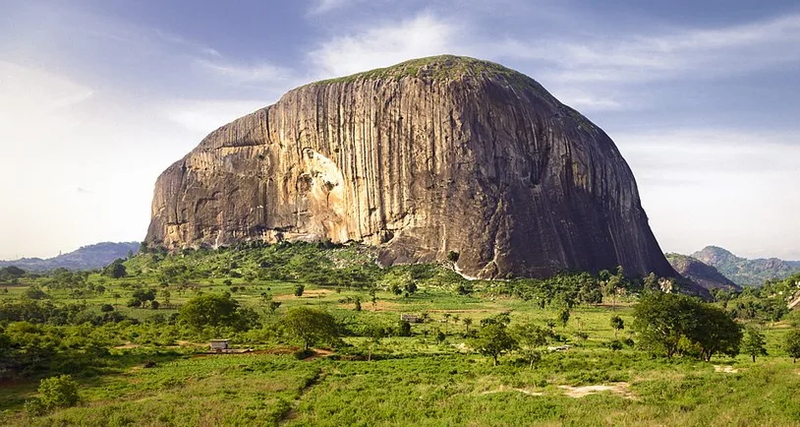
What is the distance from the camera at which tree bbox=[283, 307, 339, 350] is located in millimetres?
34375

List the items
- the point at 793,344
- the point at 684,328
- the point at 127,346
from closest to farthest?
the point at 684,328, the point at 793,344, the point at 127,346

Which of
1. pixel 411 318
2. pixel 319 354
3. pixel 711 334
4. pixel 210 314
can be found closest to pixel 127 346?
pixel 210 314

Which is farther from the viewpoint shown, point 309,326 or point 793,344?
point 309,326

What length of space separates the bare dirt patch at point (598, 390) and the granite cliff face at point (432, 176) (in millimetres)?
58821

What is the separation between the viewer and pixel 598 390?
19.8 meters

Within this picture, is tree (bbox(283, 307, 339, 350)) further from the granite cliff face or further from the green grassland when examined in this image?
the granite cliff face

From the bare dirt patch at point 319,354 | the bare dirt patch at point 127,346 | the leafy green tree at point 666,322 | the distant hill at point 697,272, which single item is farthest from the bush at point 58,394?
the distant hill at point 697,272

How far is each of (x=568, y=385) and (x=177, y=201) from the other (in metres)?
111

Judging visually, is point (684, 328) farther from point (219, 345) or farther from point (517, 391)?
point (219, 345)

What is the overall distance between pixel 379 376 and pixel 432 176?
211 ft

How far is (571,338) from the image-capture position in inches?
1593

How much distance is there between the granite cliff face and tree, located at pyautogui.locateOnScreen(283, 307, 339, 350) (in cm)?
4795

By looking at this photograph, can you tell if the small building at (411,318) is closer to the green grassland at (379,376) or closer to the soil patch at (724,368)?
the green grassland at (379,376)

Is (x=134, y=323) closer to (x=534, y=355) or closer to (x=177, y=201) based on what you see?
(x=534, y=355)
